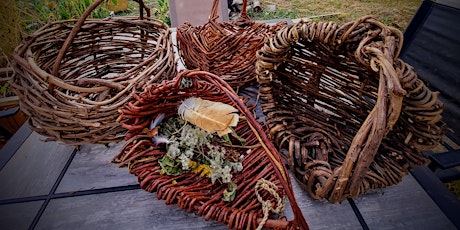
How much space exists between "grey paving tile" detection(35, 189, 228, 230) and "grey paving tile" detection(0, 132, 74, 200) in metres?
0.09

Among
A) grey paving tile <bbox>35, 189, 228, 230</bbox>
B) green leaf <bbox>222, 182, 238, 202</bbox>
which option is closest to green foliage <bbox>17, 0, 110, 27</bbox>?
grey paving tile <bbox>35, 189, 228, 230</bbox>

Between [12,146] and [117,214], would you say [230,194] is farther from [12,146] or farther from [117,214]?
[12,146]

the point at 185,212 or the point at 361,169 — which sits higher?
the point at 361,169

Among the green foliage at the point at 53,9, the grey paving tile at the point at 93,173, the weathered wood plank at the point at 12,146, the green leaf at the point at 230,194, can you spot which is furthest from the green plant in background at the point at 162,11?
the green leaf at the point at 230,194

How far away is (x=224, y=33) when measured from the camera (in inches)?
40.9

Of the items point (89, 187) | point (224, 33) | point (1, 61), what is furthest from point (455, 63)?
point (1, 61)

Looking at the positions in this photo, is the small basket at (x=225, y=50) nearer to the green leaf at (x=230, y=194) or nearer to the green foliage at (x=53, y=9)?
the green leaf at (x=230, y=194)

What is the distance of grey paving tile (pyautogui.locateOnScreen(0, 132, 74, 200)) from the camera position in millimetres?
746

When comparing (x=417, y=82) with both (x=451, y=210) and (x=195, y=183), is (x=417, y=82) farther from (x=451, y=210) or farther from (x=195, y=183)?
(x=195, y=183)

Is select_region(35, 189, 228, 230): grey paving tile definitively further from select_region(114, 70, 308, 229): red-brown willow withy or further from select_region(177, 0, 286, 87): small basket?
select_region(177, 0, 286, 87): small basket

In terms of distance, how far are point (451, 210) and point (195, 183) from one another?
630mm

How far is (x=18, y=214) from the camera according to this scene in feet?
2.25

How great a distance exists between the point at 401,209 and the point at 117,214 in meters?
0.71

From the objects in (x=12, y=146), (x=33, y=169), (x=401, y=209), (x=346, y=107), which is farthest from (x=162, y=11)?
(x=401, y=209)
